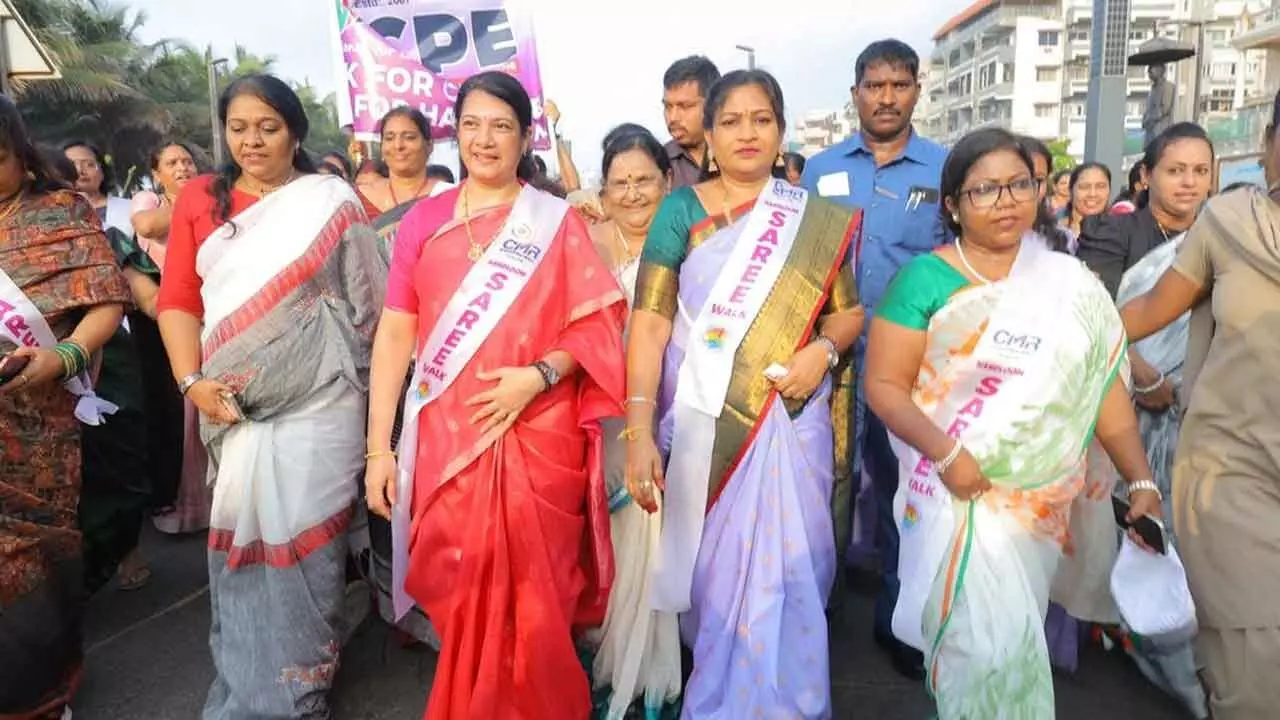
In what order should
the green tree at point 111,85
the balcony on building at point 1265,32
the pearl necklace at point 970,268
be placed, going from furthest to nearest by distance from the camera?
the balcony on building at point 1265,32
the green tree at point 111,85
the pearl necklace at point 970,268

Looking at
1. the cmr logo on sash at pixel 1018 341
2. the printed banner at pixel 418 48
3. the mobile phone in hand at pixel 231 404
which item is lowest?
the mobile phone in hand at pixel 231 404

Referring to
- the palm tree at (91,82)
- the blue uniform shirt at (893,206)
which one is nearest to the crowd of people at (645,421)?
the blue uniform shirt at (893,206)

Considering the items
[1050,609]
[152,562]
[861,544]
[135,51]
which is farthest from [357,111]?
[135,51]

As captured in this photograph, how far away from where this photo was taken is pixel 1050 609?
2916 mm

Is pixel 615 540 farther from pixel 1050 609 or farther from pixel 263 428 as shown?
pixel 1050 609

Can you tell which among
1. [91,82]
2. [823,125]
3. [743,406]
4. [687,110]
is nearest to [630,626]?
[743,406]

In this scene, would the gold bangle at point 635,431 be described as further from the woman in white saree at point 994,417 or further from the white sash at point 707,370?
the woman in white saree at point 994,417

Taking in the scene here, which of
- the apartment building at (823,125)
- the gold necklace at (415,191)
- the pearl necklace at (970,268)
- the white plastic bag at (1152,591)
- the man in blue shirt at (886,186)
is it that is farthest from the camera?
the apartment building at (823,125)

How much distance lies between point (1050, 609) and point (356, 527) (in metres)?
2.28

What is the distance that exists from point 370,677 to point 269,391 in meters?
1.11

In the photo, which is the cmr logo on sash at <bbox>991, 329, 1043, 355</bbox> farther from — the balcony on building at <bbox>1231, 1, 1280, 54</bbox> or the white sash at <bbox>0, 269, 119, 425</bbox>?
the balcony on building at <bbox>1231, 1, 1280, 54</bbox>

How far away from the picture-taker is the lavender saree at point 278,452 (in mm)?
2555

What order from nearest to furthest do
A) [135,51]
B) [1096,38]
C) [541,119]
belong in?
[541,119], [1096,38], [135,51]

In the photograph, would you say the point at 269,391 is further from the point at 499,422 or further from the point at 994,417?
the point at 994,417
